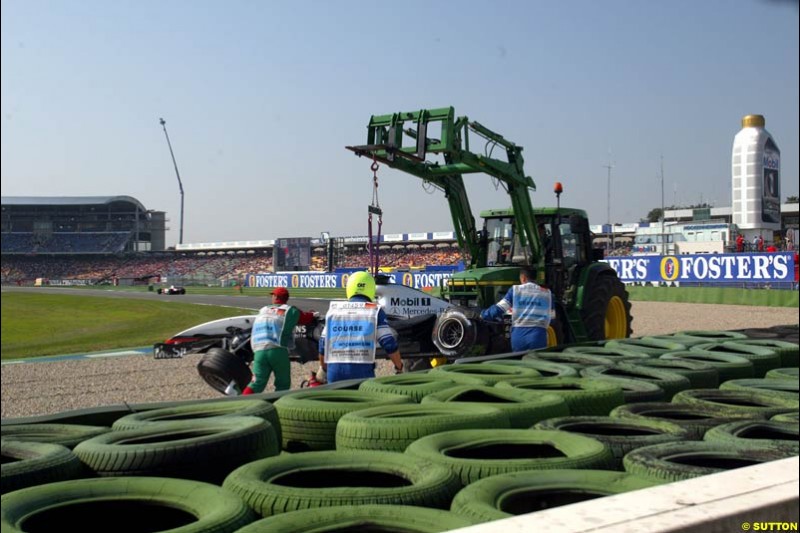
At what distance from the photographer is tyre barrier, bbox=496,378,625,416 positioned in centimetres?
556

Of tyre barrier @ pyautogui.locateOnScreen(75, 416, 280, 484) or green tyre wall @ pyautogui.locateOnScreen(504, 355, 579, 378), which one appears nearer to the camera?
tyre barrier @ pyautogui.locateOnScreen(75, 416, 280, 484)

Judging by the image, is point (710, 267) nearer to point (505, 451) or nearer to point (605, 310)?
point (605, 310)

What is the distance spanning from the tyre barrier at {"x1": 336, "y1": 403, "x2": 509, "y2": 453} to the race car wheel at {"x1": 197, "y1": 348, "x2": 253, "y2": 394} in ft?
13.3

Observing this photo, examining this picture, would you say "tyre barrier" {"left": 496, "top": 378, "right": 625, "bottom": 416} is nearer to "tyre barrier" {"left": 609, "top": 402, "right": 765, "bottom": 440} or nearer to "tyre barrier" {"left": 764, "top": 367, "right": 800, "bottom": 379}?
"tyre barrier" {"left": 609, "top": 402, "right": 765, "bottom": 440}

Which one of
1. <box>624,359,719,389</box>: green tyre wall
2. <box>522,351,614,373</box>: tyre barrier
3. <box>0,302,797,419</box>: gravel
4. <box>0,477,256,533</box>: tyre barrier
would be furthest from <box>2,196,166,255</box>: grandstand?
<box>624,359,719,389</box>: green tyre wall

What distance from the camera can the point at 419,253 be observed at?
533 inches

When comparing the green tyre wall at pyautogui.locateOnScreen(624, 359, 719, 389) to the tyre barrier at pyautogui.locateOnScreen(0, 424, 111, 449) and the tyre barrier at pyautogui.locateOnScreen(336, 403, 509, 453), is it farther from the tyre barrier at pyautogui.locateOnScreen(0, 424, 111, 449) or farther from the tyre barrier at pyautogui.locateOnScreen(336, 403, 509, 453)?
the tyre barrier at pyautogui.locateOnScreen(0, 424, 111, 449)

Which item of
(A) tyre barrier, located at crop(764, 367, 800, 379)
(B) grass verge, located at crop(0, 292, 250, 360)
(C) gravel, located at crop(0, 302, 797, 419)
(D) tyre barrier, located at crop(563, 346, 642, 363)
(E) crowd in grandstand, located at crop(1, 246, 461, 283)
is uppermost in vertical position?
(E) crowd in grandstand, located at crop(1, 246, 461, 283)

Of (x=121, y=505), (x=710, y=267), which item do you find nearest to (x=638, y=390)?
(x=121, y=505)

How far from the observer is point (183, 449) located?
3.86 m

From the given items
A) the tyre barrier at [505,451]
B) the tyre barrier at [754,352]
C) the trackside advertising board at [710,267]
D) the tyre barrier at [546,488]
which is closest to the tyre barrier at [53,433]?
the tyre barrier at [505,451]

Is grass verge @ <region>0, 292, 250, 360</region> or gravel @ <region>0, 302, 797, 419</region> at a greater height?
grass verge @ <region>0, 292, 250, 360</region>

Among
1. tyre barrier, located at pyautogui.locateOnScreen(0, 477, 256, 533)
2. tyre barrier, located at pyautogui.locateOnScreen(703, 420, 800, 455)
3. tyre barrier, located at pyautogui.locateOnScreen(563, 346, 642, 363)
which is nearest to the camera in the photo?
tyre barrier, located at pyautogui.locateOnScreen(0, 477, 256, 533)

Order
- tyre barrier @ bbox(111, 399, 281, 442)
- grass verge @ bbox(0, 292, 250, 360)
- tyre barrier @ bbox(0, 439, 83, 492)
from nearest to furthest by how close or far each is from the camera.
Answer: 1. tyre barrier @ bbox(0, 439, 83, 492)
2. tyre barrier @ bbox(111, 399, 281, 442)
3. grass verge @ bbox(0, 292, 250, 360)
